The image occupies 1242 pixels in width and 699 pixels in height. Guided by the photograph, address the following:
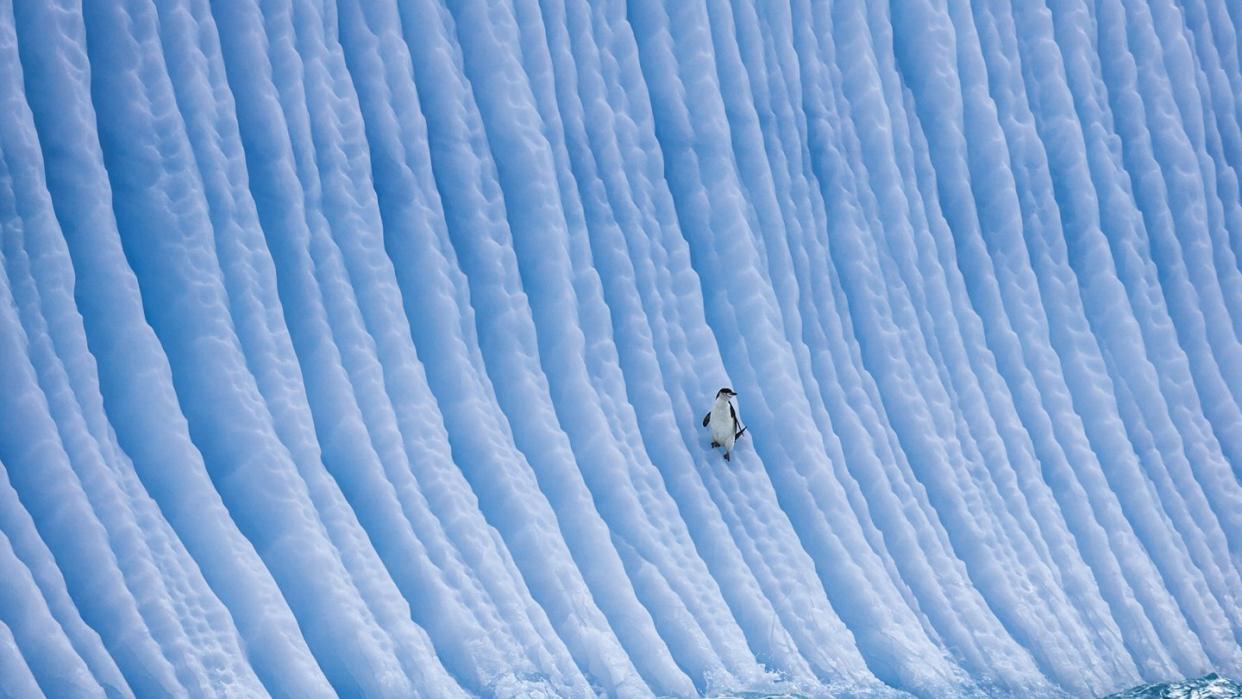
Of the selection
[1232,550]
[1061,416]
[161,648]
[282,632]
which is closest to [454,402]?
[282,632]

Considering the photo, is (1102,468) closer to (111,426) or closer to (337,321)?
(337,321)

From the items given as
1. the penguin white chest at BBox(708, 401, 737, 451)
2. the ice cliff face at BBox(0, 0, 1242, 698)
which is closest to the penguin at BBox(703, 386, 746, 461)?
the penguin white chest at BBox(708, 401, 737, 451)

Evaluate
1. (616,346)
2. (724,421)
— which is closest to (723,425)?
(724,421)

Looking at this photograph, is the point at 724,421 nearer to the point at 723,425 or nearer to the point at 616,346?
the point at 723,425

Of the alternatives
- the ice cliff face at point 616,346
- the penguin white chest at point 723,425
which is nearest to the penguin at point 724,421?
the penguin white chest at point 723,425

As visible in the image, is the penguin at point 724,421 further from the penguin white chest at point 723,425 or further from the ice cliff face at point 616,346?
the ice cliff face at point 616,346

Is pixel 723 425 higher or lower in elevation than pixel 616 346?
lower
